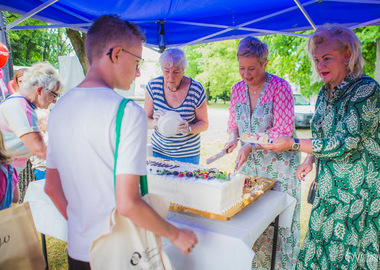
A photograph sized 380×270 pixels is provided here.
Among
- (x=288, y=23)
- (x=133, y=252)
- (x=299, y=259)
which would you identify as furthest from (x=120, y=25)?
(x=288, y=23)

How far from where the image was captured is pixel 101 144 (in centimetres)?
90

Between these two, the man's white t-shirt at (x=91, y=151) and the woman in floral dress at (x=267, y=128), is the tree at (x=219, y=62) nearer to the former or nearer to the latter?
the woman in floral dress at (x=267, y=128)

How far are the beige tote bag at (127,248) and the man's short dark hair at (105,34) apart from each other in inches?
22.3

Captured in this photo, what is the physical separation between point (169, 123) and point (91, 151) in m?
1.40

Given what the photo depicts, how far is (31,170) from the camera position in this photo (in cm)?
310

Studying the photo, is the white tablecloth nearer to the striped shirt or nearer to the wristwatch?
the wristwatch

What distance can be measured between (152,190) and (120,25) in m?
1.05

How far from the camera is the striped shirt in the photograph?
2611 millimetres

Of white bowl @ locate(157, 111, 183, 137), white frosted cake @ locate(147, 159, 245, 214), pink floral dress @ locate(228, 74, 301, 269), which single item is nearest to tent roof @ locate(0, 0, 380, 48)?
pink floral dress @ locate(228, 74, 301, 269)

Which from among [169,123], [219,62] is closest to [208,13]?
[169,123]

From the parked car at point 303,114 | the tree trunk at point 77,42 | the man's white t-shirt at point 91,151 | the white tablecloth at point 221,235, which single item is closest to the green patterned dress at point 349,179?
the white tablecloth at point 221,235

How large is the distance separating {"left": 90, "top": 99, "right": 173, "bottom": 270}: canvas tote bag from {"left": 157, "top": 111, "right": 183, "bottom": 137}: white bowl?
1.24 meters

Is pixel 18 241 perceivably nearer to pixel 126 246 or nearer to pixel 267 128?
pixel 126 246

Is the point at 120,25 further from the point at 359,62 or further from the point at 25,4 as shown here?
the point at 25,4
